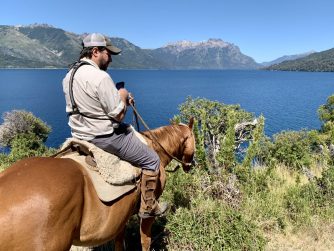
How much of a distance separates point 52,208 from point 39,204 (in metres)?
0.15

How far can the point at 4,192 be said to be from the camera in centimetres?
369

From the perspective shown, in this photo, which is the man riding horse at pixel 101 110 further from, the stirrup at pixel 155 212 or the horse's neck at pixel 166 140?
the horse's neck at pixel 166 140

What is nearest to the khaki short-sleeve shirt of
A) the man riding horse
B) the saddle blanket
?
the man riding horse

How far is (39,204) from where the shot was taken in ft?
12.1

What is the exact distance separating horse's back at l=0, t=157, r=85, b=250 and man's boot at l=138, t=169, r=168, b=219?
125 centimetres

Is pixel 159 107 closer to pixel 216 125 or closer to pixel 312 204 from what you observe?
Result: pixel 216 125

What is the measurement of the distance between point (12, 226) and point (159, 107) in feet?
320

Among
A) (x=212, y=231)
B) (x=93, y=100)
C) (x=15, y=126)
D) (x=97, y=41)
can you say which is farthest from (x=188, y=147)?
(x=15, y=126)

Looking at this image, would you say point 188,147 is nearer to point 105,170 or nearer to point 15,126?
point 105,170

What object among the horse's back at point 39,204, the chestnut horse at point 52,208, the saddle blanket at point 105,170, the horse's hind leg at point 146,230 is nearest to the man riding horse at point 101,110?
the saddle blanket at point 105,170

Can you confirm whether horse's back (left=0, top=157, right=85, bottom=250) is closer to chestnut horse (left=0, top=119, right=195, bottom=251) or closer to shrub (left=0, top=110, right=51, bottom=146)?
chestnut horse (left=0, top=119, right=195, bottom=251)

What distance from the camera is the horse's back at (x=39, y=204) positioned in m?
3.55

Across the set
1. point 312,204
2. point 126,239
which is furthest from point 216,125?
point 126,239

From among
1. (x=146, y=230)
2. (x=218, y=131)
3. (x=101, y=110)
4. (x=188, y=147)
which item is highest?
(x=101, y=110)
